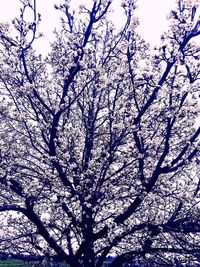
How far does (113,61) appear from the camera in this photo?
10.8 m

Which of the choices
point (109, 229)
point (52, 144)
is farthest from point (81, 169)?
point (109, 229)

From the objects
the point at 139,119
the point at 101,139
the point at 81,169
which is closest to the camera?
the point at 139,119

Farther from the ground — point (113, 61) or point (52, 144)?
point (113, 61)

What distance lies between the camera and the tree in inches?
346

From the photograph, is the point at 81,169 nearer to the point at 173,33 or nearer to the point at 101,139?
the point at 101,139

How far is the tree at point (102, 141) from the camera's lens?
28.8 feet

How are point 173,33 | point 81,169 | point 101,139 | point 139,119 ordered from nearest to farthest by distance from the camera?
point 173,33 → point 139,119 → point 81,169 → point 101,139

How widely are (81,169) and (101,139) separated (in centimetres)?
133

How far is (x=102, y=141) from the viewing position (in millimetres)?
10555

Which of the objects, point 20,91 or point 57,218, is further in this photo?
point 57,218

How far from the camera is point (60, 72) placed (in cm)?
1082

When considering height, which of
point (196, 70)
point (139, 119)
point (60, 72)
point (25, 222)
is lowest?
point (25, 222)

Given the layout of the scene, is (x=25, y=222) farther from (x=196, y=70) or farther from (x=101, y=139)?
(x=196, y=70)

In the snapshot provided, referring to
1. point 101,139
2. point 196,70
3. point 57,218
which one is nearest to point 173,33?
point 196,70
